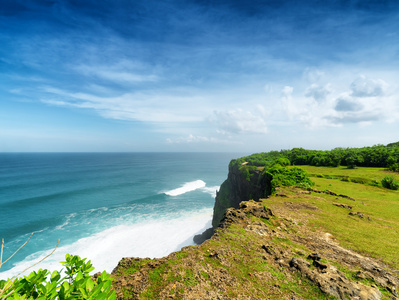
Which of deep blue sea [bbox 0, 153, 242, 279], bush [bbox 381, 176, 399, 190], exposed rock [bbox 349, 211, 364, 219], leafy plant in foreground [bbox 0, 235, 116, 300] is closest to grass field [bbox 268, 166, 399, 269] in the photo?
exposed rock [bbox 349, 211, 364, 219]

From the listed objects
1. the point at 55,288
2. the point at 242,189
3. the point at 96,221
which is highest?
the point at 55,288

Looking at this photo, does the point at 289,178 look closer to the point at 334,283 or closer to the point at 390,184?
the point at 390,184

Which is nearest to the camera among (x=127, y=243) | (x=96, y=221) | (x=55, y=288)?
(x=55, y=288)

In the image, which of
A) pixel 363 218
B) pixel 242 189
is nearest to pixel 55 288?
pixel 363 218

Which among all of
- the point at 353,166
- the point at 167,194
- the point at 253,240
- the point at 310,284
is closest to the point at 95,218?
the point at 167,194

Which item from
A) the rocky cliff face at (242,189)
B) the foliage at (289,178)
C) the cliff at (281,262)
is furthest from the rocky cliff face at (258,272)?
the rocky cliff face at (242,189)

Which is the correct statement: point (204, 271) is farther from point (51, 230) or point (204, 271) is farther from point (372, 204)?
point (51, 230)
